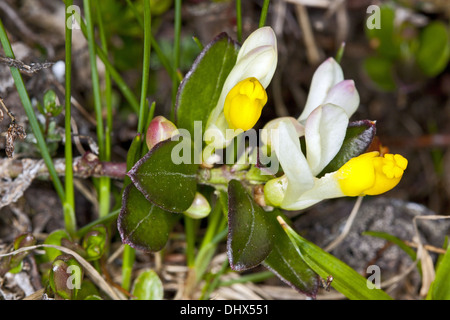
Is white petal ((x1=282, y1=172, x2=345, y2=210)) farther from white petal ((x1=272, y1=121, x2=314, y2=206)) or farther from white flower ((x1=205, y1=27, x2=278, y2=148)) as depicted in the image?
white flower ((x1=205, y1=27, x2=278, y2=148))

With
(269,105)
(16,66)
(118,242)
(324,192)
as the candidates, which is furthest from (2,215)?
(269,105)

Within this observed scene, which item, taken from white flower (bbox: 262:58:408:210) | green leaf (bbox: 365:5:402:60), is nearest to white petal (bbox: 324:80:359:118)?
white flower (bbox: 262:58:408:210)

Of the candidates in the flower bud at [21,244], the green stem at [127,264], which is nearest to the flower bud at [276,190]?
the green stem at [127,264]

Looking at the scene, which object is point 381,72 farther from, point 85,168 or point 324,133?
point 85,168

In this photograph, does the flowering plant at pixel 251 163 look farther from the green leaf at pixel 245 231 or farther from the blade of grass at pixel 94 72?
the blade of grass at pixel 94 72

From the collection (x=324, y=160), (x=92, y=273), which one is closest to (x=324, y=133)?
(x=324, y=160)

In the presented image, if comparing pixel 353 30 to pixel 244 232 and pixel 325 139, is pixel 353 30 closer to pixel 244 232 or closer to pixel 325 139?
pixel 325 139
